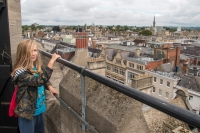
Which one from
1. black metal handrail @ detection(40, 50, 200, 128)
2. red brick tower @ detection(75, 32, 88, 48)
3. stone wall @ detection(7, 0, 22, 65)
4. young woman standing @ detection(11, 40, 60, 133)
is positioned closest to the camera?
black metal handrail @ detection(40, 50, 200, 128)

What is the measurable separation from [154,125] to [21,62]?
5871mm

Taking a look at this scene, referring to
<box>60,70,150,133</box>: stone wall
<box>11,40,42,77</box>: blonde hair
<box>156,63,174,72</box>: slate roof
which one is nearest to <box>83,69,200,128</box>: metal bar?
<box>60,70,150,133</box>: stone wall

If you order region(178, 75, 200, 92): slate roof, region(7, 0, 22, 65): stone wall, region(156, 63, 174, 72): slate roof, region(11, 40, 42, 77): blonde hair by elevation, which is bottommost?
region(178, 75, 200, 92): slate roof

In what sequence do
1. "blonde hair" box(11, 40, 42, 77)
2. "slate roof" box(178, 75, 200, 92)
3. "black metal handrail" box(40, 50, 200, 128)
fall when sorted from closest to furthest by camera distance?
"black metal handrail" box(40, 50, 200, 128) → "blonde hair" box(11, 40, 42, 77) → "slate roof" box(178, 75, 200, 92)

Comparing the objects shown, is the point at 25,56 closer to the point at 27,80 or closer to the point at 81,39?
the point at 27,80

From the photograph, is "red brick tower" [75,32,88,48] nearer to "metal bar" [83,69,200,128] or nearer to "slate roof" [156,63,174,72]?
"slate roof" [156,63,174,72]

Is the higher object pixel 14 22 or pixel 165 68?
pixel 14 22

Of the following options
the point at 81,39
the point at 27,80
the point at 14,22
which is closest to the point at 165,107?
the point at 27,80

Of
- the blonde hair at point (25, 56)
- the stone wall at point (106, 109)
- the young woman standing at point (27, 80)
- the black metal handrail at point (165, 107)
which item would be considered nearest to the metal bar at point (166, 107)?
the black metal handrail at point (165, 107)

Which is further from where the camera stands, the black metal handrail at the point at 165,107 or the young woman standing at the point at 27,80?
the young woman standing at the point at 27,80

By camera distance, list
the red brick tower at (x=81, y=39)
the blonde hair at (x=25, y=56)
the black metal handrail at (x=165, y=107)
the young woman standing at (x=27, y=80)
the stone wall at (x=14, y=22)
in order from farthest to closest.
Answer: the red brick tower at (x=81, y=39)
the stone wall at (x=14, y=22)
the blonde hair at (x=25, y=56)
the young woman standing at (x=27, y=80)
the black metal handrail at (x=165, y=107)

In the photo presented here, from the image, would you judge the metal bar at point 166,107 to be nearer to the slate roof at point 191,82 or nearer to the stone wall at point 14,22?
the stone wall at point 14,22

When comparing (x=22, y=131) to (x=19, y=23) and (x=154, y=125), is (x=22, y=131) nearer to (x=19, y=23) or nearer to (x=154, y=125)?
(x=19, y=23)

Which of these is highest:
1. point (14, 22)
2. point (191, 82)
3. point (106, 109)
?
point (14, 22)
